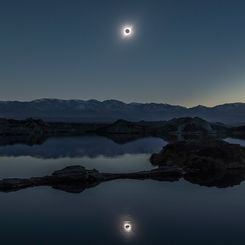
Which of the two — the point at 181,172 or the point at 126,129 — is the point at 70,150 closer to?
the point at 181,172

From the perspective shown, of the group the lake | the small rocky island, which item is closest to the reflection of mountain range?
the small rocky island

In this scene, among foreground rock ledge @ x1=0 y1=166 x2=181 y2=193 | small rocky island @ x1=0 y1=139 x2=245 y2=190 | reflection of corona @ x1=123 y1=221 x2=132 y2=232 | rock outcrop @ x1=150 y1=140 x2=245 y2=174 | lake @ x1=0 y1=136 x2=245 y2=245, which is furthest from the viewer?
rock outcrop @ x1=150 y1=140 x2=245 y2=174

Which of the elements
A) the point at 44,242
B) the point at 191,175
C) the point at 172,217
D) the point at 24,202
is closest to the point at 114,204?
the point at 172,217

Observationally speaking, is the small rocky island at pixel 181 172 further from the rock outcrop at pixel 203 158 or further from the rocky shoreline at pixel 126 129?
the rocky shoreline at pixel 126 129

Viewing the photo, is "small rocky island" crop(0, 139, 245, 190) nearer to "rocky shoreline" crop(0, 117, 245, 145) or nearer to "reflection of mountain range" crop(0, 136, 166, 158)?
"reflection of mountain range" crop(0, 136, 166, 158)

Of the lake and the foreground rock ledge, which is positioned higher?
the foreground rock ledge

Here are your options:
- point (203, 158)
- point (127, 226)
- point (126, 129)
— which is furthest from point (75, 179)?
point (126, 129)

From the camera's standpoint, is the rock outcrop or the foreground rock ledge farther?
the rock outcrop
